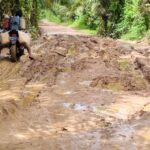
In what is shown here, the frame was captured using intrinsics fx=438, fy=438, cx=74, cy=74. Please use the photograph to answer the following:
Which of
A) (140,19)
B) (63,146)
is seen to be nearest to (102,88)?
(63,146)

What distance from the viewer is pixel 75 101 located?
7320 mm

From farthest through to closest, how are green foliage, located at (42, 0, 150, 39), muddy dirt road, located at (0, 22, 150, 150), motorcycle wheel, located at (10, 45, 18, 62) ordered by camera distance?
green foliage, located at (42, 0, 150, 39) → motorcycle wheel, located at (10, 45, 18, 62) → muddy dirt road, located at (0, 22, 150, 150)

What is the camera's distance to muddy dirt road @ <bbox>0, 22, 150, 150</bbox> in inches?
214

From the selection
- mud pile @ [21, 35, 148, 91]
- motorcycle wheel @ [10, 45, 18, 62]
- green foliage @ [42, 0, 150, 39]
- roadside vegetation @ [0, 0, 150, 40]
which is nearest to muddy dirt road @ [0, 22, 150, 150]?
mud pile @ [21, 35, 148, 91]

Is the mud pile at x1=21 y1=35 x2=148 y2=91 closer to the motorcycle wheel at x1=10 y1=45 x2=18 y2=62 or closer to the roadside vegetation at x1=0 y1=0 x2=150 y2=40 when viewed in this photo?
the motorcycle wheel at x1=10 y1=45 x2=18 y2=62

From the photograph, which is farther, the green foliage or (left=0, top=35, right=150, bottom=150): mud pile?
the green foliage

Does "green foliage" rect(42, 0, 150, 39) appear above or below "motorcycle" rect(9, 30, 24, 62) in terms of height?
below

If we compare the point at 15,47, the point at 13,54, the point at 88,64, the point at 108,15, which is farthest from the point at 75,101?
the point at 108,15

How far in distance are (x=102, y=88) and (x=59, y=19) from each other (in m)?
38.1

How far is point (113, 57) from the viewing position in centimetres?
1174

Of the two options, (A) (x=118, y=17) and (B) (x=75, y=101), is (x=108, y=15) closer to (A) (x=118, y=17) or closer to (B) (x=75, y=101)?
(A) (x=118, y=17)

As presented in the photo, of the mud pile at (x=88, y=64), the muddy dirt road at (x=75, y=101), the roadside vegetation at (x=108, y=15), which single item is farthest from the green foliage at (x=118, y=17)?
the muddy dirt road at (x=75, y=101)

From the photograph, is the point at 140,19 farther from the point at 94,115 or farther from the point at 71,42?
the point at 94,115

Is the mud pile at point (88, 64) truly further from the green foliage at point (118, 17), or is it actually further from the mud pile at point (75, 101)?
the green foliage at point (118, 17)
